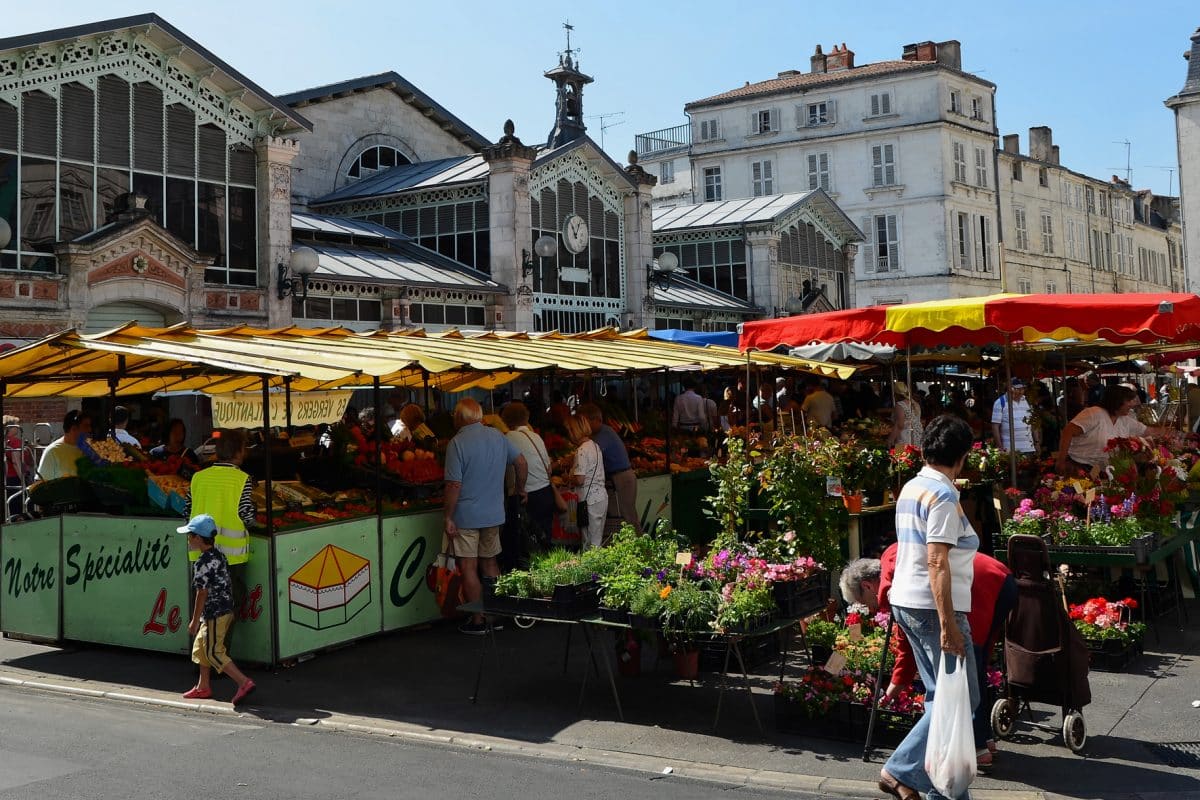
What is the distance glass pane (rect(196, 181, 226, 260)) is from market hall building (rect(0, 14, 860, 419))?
0.13 ft

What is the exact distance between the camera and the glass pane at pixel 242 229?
22625mm

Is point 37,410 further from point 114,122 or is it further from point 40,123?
point 114,122

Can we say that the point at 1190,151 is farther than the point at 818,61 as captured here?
No

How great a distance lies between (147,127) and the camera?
2123cm

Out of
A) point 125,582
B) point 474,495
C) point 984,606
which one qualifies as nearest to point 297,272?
point 125,582

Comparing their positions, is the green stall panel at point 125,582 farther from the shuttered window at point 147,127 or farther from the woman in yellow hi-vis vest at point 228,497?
the shuttered window at point 147,127

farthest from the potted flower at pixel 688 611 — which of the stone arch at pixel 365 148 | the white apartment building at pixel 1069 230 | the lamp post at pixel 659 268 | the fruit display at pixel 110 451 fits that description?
the white apartment building at pixel 1069 230

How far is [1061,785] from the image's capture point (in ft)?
19.5

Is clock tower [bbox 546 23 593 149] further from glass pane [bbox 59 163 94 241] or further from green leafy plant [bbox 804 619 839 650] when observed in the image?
green leafy plant [bbox 804 619 839 650]

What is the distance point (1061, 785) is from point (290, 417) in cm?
876

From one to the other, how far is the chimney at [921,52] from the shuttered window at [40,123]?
37233 millimetres

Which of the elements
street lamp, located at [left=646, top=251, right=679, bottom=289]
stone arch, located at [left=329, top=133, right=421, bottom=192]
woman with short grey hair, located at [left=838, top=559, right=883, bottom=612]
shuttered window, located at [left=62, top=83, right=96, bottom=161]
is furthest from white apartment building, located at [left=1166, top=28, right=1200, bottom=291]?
woman with short grey hair, located at [left=838, top=559, right=883, bottom=612]

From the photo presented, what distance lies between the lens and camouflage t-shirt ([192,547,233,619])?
312 inches

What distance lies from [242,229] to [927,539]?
64.6ft
